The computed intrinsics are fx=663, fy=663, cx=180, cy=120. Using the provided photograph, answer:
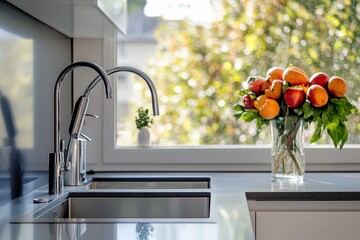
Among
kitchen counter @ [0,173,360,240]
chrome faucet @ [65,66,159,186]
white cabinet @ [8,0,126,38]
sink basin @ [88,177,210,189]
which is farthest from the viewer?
sink basin @ [88,177,210,189]

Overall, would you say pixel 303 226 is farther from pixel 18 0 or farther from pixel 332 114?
pixel 18 0

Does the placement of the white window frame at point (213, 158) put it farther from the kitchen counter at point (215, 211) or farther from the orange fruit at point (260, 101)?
the orange fruit at point (260, 101)

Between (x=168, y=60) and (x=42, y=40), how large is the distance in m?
0.64

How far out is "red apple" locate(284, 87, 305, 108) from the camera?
2.19 meters

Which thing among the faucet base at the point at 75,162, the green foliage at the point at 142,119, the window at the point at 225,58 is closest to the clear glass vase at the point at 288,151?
the window at the point at 225,58

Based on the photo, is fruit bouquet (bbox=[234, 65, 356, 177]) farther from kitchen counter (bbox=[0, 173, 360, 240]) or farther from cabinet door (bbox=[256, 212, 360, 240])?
cabinet door (bbox=[256, 212, 360, 240])

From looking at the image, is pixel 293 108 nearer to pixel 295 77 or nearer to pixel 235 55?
pixel 295 77

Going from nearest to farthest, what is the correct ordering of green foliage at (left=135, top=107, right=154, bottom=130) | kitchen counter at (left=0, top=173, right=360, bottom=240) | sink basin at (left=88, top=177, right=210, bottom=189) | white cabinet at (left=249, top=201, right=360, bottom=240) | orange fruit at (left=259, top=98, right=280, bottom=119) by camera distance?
kitchen counter at (left=0, top=173, right=360, bottom=240) → white cabinet at (left=249, top=201, right=360, bottom=240) → orange fruit at (left=259, top=98, right=280, bottom=119) → sink basin at (left=88, top=177, right=210, bottom=189) → green foliage at (left=135, top=107, right=154, bottom=130)

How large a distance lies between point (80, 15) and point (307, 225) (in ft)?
3.12

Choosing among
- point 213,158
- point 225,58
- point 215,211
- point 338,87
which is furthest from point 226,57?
point 215,211

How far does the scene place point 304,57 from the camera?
2.69m

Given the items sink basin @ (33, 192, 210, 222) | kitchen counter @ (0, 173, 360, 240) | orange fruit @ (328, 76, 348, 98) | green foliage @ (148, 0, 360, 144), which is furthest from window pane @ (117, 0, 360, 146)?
sink basin @ (33, 192, 210, 222)

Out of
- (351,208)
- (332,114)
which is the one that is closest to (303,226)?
(351,208)

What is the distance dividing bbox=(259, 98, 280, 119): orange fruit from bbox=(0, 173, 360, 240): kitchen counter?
230mm
